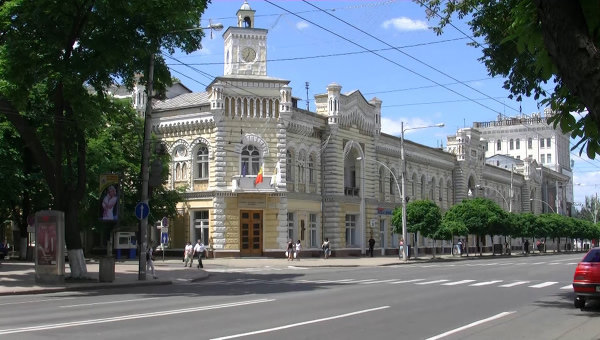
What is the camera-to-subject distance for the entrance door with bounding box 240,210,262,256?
43250 mm

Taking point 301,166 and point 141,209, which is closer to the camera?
point 141,209

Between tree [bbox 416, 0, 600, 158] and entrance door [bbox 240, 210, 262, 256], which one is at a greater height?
tree [bbox 416, 0, 600, 158]

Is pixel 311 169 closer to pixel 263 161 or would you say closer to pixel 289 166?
pixel 289 166

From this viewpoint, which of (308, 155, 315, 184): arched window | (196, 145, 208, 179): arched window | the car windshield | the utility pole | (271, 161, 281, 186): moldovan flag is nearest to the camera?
the car windshield

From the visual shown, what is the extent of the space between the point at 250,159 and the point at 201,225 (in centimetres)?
580

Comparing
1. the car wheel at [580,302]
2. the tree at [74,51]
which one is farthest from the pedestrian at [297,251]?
the car wheel at [580,302]

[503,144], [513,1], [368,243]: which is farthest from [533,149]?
[513,1]

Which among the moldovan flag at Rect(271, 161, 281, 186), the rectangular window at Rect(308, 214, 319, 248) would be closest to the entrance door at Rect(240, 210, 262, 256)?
the moldovan flag at Rect(271, 161, 281, 186)

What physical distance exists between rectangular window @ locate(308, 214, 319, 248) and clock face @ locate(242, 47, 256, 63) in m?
12.7

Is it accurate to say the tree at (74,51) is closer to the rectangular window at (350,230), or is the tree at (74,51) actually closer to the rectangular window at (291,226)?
the rectangular window at (291,226)

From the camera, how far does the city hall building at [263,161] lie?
42969 millimetres

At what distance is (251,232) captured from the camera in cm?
4350

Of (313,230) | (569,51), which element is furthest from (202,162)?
(569,51)

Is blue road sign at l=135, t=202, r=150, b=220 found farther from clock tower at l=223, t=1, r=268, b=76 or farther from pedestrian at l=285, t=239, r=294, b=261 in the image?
clock tower at l=223, t=1, r=268, b=76
